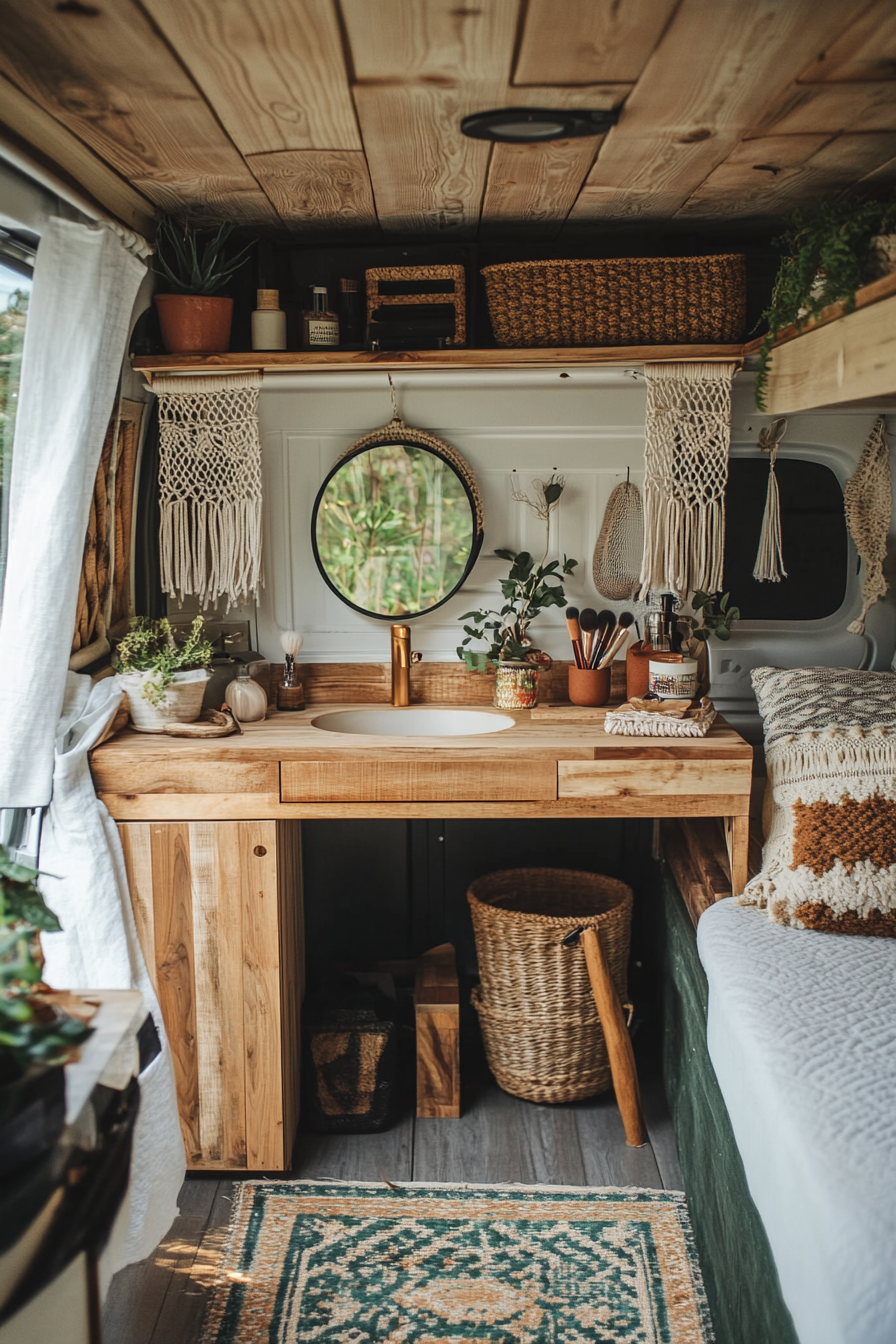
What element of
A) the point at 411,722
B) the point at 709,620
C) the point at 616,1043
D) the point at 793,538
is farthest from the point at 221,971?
the point at 793,538

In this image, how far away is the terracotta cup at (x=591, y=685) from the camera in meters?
2.76

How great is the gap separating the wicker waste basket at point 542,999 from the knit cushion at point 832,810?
1.80 ft

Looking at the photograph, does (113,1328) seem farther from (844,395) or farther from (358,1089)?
(844,395)

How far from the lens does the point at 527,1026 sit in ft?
8.63

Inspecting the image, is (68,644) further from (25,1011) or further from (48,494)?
(25,1011)

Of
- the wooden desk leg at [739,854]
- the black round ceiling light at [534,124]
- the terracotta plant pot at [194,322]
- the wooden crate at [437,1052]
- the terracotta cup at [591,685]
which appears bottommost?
the wooden crate at [437,1052]

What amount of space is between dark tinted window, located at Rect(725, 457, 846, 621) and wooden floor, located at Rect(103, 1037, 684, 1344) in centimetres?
131

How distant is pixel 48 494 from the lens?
2121 mm

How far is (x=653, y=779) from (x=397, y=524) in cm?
103

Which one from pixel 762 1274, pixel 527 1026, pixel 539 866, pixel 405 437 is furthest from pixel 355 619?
pixel 762 1274

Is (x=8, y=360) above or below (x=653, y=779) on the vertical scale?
above

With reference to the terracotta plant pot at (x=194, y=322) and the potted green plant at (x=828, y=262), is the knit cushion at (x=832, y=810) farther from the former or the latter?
the terracotta plant pot at (x=194, y=322)

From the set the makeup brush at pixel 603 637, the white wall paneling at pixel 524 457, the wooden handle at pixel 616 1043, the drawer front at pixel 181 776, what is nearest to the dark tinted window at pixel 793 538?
the white wall paneling at pixel 524 457

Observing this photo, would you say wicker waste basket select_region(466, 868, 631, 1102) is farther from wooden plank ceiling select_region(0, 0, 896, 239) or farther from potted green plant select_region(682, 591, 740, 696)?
wooden plank ceiling select_region(0, 0, 896, 239)
